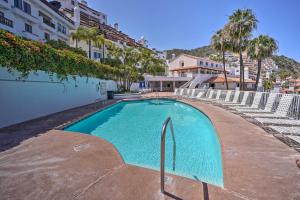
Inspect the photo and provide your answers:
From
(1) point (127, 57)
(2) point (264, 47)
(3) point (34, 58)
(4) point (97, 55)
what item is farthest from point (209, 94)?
(4) point (97, 55)

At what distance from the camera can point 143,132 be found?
8.28m

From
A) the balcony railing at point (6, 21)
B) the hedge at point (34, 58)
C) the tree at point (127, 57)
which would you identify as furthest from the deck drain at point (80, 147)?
the tree at point (127, 57)

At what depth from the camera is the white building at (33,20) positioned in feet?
59.1

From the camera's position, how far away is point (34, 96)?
9320mm

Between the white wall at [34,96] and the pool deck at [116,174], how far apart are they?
10.7ft

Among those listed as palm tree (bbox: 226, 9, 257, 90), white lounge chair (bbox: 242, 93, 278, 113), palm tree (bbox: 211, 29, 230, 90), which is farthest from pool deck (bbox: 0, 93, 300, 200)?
palm tree (bbox: 211, 29, 230, 90)

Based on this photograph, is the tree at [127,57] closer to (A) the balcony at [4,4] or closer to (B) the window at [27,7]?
(B) the window at [27,7]

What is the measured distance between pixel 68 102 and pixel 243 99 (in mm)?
12964

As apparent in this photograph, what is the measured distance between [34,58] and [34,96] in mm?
1961

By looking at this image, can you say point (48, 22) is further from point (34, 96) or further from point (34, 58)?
point (34, 96)

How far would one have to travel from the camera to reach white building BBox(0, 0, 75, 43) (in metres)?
18.0

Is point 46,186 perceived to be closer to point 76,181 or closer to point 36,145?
point 76,181

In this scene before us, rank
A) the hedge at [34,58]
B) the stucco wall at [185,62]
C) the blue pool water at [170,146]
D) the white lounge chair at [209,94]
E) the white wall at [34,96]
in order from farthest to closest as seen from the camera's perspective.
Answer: the stucco wall at [185,62]
the white lounge chair at [209,94]
the white wall at [34,96]
the hedge at [34,58]
the blue pool water at [170,146]

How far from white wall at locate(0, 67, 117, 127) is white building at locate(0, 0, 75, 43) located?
1029 centimetres
